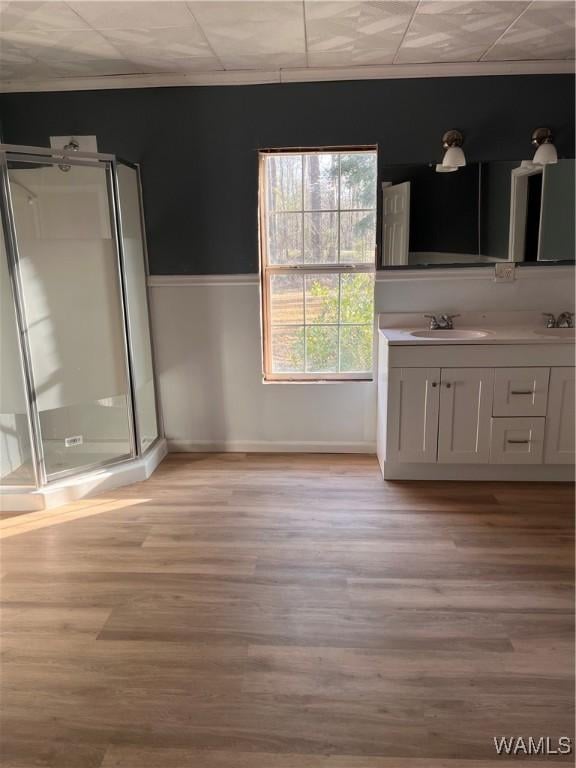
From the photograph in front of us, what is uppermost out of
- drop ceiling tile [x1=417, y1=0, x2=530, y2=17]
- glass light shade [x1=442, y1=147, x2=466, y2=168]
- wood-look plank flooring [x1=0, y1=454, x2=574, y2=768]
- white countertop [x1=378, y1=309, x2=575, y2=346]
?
drop ceiling tile [x1=417, y1=0, x2=530, y2=17]

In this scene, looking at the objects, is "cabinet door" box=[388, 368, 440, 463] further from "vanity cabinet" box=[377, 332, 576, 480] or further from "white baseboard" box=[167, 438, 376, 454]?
"white baseboard" box=[167, 438, 376, 454]

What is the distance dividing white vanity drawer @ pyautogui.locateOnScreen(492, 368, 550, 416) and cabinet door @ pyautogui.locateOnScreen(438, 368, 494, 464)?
0.04 metres

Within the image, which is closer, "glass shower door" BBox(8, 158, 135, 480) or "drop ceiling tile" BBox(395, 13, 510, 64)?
"drop ceiling tile" BBox(395, 13, 510, 64)

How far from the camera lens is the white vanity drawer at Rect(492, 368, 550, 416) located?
2.73 meters

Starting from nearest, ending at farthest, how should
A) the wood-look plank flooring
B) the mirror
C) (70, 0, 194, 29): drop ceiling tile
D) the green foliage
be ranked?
the wood-look plank flooring
(70, 0, 194, 29): drop ceiling tile
the mirror
the green foliage

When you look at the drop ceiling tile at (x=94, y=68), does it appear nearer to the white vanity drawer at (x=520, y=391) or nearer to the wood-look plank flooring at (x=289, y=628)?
the wood-look plank flooring at (x=289, y=628)

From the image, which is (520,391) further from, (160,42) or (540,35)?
(160,42)

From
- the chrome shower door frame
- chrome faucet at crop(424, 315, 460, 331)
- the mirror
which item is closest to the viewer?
the chrome shower door frame

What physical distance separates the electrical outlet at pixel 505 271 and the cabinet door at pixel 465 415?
0.67m

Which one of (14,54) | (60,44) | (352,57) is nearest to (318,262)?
(352,57)

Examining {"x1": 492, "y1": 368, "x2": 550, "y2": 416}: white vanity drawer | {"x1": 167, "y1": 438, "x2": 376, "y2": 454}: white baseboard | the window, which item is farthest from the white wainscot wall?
{"x1": 492, "y1": 368, "x2": 550, "y2": 416}: white vanity drawer

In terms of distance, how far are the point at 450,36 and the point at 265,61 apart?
37.0 inches

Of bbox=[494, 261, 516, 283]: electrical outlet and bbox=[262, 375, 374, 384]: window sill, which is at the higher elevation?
bbox=[494, 261, 516, 283]: electrical outlet

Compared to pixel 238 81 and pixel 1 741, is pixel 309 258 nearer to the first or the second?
pixel 238 81
